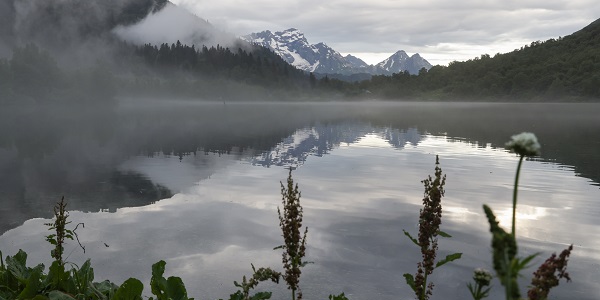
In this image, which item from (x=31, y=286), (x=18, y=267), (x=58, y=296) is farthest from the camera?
(x=18, y=267)

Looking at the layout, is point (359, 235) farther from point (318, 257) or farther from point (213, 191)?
point (213, 191)

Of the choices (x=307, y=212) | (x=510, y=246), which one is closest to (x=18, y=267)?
(x=510, y=246)

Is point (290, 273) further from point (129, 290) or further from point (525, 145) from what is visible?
point (525, 145)

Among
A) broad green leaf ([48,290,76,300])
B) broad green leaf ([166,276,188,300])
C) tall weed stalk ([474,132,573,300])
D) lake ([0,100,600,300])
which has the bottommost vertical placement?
lake ([0,100,600,300])

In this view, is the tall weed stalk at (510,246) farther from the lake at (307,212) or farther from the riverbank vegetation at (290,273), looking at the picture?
the lake at (307,212)

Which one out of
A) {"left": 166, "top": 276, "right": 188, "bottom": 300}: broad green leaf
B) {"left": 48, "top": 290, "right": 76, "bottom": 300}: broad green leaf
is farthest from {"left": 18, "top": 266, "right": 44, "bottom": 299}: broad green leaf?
{"left": 166, "top": 276, "right": 188, "bottom": 300}: broad green leaf

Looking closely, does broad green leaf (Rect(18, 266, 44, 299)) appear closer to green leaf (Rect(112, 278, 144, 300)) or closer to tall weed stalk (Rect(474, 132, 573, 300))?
green leaf (Rect(112, 278, 144, 300))

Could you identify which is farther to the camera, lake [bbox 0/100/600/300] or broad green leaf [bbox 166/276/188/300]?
lake [bbox 0/100/600/300]

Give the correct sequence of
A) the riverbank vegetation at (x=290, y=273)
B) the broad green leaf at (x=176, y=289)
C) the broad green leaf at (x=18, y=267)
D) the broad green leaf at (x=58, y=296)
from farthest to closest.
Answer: the broad green leaf at (x=18, y=267)
the broad green leaf at (x=176, y=289)
the broad green leaf at (x=58, y=296)
the riverbank vegetation at (x=290, y=273)

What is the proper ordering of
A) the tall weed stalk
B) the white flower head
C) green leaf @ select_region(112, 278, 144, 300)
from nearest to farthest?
the tall weed stalk → the white flower head → green leaf @ select_region(112, 278, 144, 300)

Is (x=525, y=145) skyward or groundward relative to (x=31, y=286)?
skyward

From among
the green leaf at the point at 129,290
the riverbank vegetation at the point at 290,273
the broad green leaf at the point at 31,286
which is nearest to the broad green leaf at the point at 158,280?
the riverbank vegetation at the point at 290,273

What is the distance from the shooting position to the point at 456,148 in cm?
5147

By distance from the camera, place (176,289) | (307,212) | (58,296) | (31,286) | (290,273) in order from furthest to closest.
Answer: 1. (307,212)
2. (176,289)
3. (31,286)
4. (58,296)
5. (290,273)
